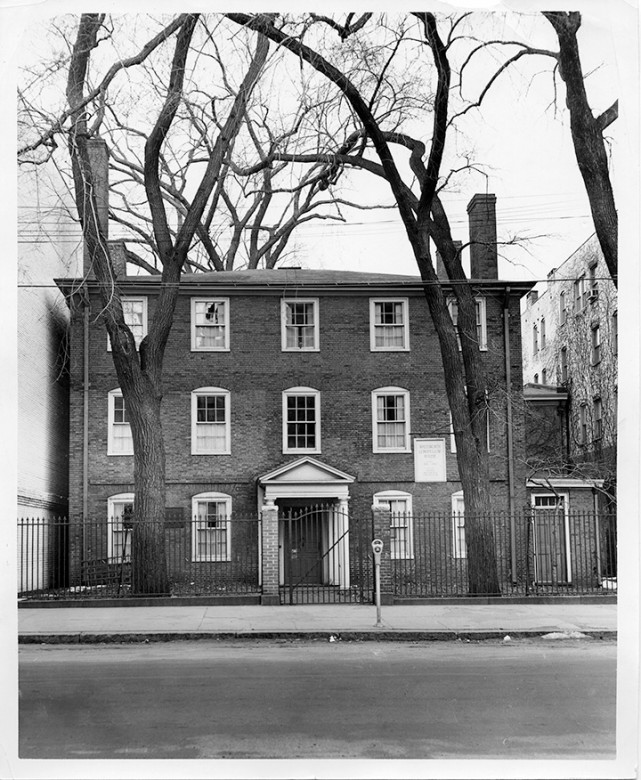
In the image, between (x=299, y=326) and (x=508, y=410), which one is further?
(x=299, y=326)

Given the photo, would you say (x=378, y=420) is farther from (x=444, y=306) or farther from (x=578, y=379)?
(x=578, y=379)

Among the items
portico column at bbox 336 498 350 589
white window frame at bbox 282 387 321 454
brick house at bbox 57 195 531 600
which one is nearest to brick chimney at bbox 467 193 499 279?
brick house at bbox 57 195 531 600

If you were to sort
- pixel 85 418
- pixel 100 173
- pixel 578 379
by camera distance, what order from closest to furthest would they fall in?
pixel 100 173 < pixel 85 418 < pixel 578 379

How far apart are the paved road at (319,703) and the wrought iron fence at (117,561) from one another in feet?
24.0

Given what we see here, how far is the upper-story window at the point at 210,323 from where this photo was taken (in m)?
25.9

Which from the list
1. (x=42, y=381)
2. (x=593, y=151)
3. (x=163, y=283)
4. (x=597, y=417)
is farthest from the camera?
(x=597, y=417)

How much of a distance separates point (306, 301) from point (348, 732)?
19545 mm

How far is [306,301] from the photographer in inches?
1030

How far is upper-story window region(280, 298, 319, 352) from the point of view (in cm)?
2608

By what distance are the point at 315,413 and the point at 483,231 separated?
23.1 feet

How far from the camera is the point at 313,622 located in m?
15.3

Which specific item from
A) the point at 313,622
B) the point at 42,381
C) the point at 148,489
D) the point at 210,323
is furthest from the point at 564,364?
the point at 313,622

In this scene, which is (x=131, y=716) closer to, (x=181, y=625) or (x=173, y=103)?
(x=181, y=625)
